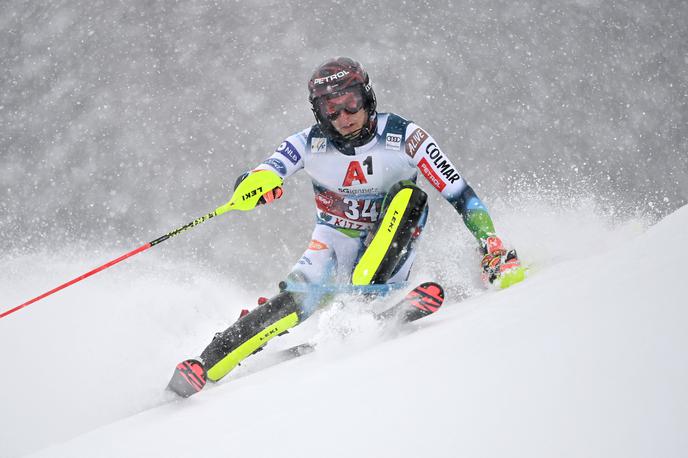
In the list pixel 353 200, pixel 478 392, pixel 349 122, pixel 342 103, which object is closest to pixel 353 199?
pixel 353 200

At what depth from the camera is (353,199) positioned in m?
3.96

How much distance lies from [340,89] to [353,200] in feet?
2.53

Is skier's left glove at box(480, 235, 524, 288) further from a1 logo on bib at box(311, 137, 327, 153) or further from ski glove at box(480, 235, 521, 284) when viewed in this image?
a1 logo on bib at box(311, 137, 327, 153)

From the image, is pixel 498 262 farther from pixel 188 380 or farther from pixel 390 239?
pixel 188 380

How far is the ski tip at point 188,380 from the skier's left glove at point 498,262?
6.05 feet

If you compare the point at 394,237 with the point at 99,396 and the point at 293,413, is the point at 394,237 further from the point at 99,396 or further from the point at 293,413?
the point at 99,396

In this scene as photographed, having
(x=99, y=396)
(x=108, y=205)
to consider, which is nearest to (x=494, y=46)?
(x=108, y=205)

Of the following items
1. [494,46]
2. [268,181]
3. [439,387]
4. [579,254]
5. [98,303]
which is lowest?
[439,387]

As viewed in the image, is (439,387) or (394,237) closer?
(439,387)

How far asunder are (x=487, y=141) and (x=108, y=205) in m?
6.84

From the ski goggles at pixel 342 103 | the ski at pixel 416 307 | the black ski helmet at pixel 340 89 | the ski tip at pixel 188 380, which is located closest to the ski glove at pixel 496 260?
the ski at pixel 416 307

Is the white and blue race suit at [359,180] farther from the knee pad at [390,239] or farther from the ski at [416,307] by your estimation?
the ski at [416,307]

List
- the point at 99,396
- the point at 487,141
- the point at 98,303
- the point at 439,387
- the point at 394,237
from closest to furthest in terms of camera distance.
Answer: the point at 439,387
the point at 394,237
the point at 99,396
the point at 98,303
the point at 487,141

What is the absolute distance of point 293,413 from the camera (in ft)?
6.01
